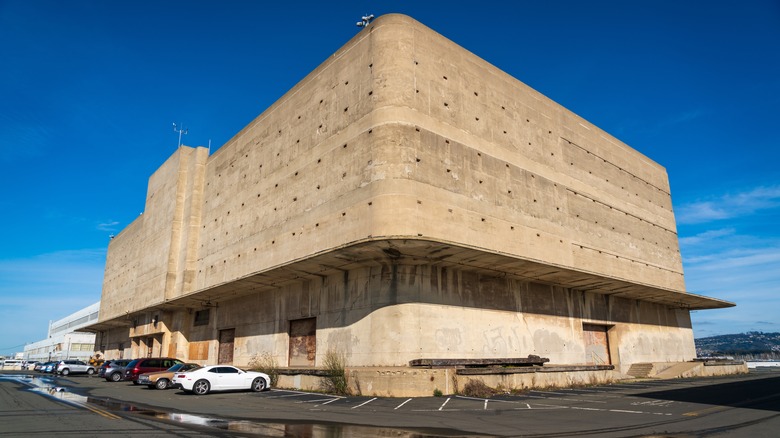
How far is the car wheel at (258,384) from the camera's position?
24.4 metres

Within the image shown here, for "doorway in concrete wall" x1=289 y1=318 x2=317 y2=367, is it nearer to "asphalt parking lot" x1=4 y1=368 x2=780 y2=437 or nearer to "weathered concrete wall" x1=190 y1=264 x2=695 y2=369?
"weathered concrete wall" x1=190 y1=264 x2=695 y2=369

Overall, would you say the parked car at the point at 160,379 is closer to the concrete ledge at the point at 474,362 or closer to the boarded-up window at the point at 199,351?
the boarded-up window at the point at 199,351

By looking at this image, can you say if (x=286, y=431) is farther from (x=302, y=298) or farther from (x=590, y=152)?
(x=590, y=152)

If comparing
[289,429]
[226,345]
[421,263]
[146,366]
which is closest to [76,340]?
[226,345]

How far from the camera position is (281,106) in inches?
1342

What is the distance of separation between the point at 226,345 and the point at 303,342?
10.8m

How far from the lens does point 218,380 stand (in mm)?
23391

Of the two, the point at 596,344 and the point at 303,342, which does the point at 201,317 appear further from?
the point at 596,344

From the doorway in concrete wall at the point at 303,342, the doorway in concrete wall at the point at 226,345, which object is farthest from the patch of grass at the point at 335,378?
the doorway in concrete wall at the point at 226,345

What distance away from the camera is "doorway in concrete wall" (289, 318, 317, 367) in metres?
27.3

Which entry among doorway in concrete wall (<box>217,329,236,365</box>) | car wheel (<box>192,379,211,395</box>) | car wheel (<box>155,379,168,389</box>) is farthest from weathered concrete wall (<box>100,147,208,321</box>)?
car wheel (<box>192,379,211,395</box>)

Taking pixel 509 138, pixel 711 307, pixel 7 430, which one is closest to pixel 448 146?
pixel 509 138

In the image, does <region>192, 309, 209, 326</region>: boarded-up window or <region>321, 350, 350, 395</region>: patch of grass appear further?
<region>192, 309, 209, 326</region>: boarded-up window

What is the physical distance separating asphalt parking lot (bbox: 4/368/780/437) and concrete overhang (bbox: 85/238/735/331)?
628 cm
